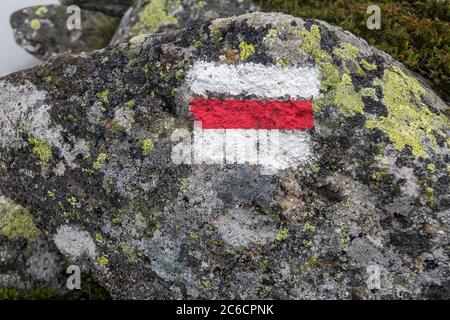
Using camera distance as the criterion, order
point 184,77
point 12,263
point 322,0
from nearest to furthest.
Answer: point 184,77, point 12,263, point 322,0

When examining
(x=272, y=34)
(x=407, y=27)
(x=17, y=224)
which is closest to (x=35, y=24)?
(x=17, y=224)

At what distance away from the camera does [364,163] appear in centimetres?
521

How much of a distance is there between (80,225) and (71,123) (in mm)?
1197

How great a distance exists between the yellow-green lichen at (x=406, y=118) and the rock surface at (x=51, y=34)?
7.58m

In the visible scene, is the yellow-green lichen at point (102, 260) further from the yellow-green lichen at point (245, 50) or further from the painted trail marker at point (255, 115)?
the yellow-green lichen at point (245, 50)

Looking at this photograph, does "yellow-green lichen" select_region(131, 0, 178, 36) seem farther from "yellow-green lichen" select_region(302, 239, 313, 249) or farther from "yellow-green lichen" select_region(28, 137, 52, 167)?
"yellow-green lichen" select_region(302, 239, 313, 249)

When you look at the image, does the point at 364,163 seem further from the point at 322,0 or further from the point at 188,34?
the point at 322,0

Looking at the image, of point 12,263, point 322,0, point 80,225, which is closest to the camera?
point 80,225

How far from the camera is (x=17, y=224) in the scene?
7.34m

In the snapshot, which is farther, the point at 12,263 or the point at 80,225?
the point at 12,263

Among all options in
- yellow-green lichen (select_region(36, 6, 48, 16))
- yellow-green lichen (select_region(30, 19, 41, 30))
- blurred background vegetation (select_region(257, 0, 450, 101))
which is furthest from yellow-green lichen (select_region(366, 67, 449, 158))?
yellow-green lichen (select_region(36, 6, 48, 16))

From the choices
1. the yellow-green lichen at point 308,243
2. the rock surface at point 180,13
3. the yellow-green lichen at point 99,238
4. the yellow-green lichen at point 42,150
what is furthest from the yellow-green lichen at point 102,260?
the rock surface at point 180,13
